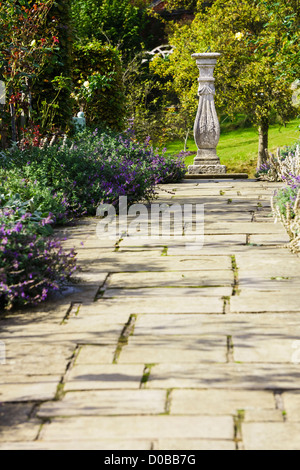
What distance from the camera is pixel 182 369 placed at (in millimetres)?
2748

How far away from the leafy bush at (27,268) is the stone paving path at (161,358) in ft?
0.45

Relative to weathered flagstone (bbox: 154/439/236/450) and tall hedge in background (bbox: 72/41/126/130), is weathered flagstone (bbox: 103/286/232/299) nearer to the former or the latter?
weathered flagstone (bbox: 154/439/236/450)

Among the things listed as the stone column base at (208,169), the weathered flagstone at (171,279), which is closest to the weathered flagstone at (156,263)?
the weathered flagstone at (171,279)


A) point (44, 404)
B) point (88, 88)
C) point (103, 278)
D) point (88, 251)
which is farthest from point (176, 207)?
point (88, 88)

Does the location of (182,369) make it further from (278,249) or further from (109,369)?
(278,249)

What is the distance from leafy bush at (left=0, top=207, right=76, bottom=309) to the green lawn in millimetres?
12644

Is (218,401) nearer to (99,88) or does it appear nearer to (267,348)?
(267,348)

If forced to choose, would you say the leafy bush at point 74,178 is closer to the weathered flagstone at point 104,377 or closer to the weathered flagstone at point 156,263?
the weathered flagstone at point 156,263

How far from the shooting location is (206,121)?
40.0 ft

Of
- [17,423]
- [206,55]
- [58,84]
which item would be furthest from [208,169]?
[17,423]

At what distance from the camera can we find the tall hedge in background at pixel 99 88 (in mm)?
12562

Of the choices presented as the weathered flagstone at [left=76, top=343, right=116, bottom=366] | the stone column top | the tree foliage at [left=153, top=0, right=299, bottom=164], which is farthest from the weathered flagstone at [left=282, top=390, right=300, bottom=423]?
the tree foliage at [left=153, top=0, right=299, bottom=164]

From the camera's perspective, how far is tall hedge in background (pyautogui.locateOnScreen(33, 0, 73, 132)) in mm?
10117
